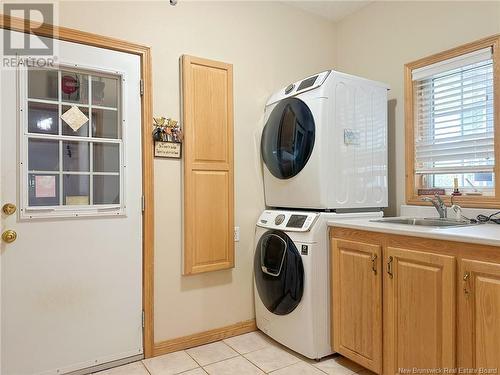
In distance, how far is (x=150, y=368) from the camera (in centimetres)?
211

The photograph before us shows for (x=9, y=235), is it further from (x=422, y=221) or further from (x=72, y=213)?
(x=422, y=221)

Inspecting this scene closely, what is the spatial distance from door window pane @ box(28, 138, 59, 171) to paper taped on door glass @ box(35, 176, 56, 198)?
0.06 meters

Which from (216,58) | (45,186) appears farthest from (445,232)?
(45,186)

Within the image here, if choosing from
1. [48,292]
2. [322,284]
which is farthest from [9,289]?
[322,284]

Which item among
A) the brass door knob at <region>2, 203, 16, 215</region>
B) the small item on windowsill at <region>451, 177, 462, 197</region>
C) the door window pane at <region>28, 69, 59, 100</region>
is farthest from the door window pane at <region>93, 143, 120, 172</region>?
the small item on windowsill at <region>451, 177, 462, 197</region>

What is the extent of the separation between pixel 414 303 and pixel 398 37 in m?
2.05

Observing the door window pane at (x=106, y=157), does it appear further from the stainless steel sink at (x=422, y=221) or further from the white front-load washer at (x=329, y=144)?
the stainless steel sink at (x=422, y=221)

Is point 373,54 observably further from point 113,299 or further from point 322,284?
point 113,299

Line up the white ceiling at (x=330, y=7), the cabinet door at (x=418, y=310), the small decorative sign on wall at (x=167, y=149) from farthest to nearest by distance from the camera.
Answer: the white ceiling at (x=330, y=7), the small decorative sign on wall at (x=167, y=149), the cabinet door at (x=418, y=310)

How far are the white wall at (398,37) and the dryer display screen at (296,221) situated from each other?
3.03ft

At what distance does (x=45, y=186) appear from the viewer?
76.2 inches

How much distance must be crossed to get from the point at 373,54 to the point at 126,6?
1.98 metres

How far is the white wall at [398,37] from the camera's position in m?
2.23

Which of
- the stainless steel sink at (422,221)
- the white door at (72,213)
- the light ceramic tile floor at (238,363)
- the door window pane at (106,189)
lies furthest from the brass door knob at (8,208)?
the stainless steel sink at (422,221)
